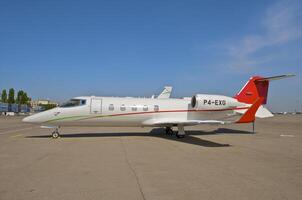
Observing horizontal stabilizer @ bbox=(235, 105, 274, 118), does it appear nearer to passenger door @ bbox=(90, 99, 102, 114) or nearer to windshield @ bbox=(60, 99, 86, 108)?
passenger door @ bbox=(90, 99, 102, 114)

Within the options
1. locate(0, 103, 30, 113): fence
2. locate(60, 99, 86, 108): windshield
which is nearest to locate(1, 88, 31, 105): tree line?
locate(0, 103, 30, 113): fence

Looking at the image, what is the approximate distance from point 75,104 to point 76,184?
1197cm

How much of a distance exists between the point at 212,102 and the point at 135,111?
5415 mm

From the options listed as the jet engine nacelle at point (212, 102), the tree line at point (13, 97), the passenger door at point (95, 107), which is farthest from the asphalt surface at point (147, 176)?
the tree line at point (13, 97)

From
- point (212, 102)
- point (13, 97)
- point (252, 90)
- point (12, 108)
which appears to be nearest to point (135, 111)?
point (212, 102)

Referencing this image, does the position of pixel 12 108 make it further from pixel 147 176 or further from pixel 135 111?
pixel 147 176

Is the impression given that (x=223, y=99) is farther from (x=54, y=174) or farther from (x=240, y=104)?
(x=54, y=174)

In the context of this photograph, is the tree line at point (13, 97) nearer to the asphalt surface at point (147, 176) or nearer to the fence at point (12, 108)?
the fence at point (12, 108)

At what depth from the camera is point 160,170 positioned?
27.3 ft

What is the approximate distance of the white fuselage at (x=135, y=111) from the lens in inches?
693

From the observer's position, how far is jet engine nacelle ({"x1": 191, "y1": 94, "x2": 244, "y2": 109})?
64.2ft

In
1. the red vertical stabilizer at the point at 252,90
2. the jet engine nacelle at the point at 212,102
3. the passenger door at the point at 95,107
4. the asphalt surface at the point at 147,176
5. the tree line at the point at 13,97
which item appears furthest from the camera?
the tree line at the point at 13,97

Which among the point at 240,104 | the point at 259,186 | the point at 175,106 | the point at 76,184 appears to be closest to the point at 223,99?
the point at 240,104

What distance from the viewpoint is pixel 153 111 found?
19.4m
